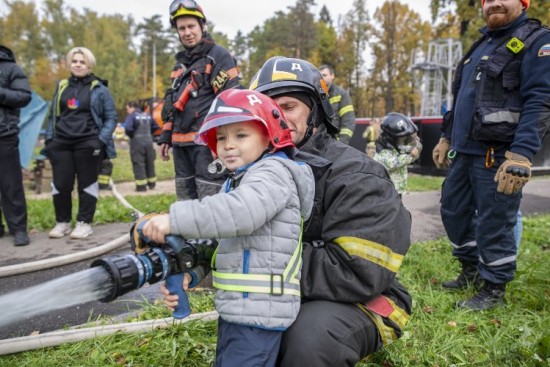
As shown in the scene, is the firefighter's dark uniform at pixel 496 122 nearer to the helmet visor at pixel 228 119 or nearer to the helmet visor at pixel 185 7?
the helmet visor at pixel 228 119

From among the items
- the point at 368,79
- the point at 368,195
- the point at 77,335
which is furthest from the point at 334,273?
the point at 368,79

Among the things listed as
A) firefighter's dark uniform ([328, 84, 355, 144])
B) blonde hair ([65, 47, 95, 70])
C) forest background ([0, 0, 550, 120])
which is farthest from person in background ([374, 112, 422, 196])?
forest background ([0, 0, 550, 120])

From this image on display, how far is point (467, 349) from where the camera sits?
8.48ft

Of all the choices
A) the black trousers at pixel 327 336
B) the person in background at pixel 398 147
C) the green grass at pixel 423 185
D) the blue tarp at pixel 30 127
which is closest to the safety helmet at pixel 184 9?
the person in background at pixel 398 147

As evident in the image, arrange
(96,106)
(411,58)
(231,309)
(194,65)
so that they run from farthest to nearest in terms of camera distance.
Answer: (411,58), (96,106), (194,65), (231,309)

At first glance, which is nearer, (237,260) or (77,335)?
(237,260)

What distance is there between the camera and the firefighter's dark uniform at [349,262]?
1671mm

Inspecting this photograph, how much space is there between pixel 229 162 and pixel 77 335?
1559 millimetres

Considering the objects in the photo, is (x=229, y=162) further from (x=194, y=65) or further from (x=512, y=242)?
(x=194, y=65)

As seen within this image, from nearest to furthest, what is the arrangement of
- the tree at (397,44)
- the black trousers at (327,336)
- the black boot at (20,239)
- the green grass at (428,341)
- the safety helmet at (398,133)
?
the black trousers at (327,336)
the green grass at (428,341)
the black boot at (20,239)
the safety helmet at (398,133)
the tree at (397,44)

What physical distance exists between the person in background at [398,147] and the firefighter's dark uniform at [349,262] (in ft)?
13.4

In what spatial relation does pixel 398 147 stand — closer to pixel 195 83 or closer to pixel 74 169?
pixel 195 83

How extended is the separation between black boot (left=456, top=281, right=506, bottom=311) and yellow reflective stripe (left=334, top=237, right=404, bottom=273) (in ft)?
5.47

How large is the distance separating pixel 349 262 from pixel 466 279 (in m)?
2.17
